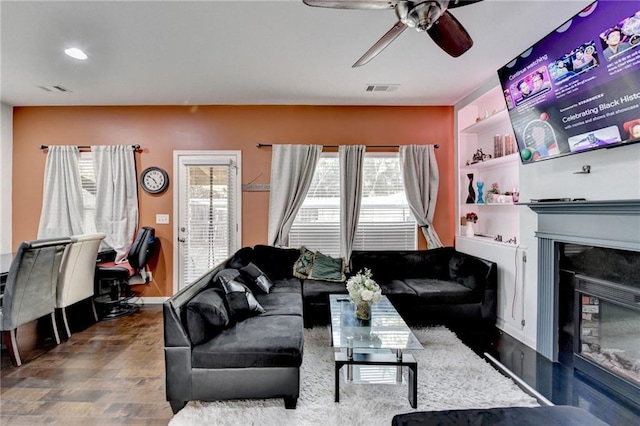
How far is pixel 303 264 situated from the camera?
4.09m

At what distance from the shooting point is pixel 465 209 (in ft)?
14.6

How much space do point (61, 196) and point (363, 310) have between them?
4.65 m

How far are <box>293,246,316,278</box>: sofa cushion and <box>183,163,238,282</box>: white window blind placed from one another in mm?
1127

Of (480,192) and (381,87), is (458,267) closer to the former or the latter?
(480,192)

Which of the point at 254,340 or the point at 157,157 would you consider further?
the point at 157,157

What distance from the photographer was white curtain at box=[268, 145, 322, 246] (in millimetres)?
4406

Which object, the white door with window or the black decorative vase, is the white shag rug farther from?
the white door with window

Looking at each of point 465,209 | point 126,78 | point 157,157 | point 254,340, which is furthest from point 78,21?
point 465,209

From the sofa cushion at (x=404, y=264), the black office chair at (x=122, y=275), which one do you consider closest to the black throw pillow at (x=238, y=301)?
the sofa cushion at (x=404, y=264)

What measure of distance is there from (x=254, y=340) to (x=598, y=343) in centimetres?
276

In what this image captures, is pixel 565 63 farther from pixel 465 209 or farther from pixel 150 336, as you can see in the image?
pixel 150 336

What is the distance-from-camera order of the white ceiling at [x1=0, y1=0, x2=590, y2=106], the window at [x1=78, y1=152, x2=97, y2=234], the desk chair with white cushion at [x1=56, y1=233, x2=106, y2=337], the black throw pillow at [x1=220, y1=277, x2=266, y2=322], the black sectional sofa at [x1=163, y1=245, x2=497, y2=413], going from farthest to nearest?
the window at [x1=78, y1=152, x2=97, y2=234], the desk chair with white cushion at [x1=56, y1=233, x2=106, y2=337], the black throw pillow at [x1=220, y1=277, x2=266, y2=322], the white ceiling at [x1=0, y1=0, x2=590, y2=106], the black sectional sofa at [x1=163, y1=245, x2=497, y2=413]

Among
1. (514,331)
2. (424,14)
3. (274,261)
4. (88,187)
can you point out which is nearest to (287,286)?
(274,261)

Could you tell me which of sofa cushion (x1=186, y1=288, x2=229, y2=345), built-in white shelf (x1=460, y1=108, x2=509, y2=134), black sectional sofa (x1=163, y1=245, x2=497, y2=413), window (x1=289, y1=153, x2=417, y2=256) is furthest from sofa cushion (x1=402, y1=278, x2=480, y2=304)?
sofa cushion (x1=186, y1=288, x2=229, y2=345)
